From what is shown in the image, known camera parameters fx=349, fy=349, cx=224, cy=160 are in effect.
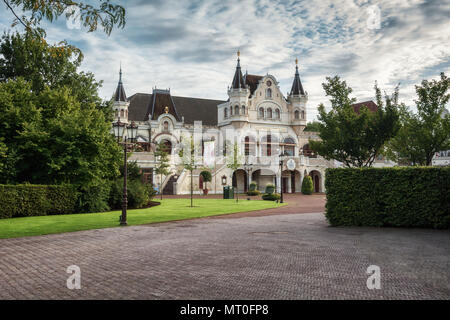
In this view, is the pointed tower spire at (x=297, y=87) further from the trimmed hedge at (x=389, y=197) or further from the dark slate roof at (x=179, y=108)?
the trimmed hedge at (x=389, y=197)

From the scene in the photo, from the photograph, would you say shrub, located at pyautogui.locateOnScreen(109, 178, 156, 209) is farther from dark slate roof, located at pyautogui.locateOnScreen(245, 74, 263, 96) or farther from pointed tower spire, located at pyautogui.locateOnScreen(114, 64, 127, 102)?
dark slate roof, located at pyautogui.locateOnScreen(245, 74, 263, 96)

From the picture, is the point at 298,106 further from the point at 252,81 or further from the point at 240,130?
the point at 240,130

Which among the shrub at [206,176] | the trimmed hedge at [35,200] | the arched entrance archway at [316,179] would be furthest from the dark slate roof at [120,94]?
the trimmed hedge at [35,200]

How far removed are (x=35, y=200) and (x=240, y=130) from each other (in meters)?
36.4

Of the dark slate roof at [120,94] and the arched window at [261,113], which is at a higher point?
the dark slate roof at [120,94]

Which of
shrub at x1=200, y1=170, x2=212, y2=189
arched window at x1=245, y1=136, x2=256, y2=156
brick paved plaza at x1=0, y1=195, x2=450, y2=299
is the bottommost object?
brick paved plaza at x1=0, y1=195, x2=450, y2=299

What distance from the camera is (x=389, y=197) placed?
1536 cm

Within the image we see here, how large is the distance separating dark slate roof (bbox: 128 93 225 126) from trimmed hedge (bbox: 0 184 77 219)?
102 ft

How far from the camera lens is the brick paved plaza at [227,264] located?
6.05m

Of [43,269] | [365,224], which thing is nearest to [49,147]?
[43,269]

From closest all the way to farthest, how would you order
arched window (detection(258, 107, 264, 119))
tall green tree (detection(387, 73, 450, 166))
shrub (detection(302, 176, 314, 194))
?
1. tall green tree (detection(387, 73, 450, 166))
2. shrub (detection(302, 176, 314, 194))
3. arched window (detection(258, 107, 264, 119))

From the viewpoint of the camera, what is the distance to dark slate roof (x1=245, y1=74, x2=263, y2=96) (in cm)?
5578

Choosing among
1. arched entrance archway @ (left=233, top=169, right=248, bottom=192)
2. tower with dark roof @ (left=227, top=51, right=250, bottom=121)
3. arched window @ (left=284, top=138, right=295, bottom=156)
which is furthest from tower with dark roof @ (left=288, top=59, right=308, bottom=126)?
arched entrance archway @ (left=233, top=169, right=248, bottom=192)
